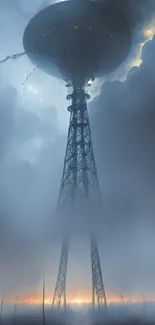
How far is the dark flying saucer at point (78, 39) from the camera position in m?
74.3

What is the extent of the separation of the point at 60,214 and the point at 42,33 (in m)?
43.4

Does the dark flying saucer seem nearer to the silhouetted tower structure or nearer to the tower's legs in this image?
the silhouetted tower structure

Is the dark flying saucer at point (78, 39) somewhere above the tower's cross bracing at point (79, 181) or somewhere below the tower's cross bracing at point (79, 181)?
above

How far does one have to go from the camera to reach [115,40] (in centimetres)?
7819

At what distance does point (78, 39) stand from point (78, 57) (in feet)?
14.5

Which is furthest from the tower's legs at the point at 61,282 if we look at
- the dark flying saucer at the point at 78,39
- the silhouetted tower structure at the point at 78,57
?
the dark flying saucer at the point at 78,39

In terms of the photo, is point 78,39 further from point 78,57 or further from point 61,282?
point 61,282

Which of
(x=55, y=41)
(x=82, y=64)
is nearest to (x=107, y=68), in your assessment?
(x=82, y=64)

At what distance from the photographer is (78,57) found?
81562mm

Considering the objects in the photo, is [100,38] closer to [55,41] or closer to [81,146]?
[55,41]

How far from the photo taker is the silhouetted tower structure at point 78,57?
75.1 metres

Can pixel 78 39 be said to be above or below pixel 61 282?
above

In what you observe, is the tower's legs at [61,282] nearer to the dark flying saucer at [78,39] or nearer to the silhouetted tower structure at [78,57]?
the silhouetted tower structure at [78,57]

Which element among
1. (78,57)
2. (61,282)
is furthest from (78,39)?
(61,282)
